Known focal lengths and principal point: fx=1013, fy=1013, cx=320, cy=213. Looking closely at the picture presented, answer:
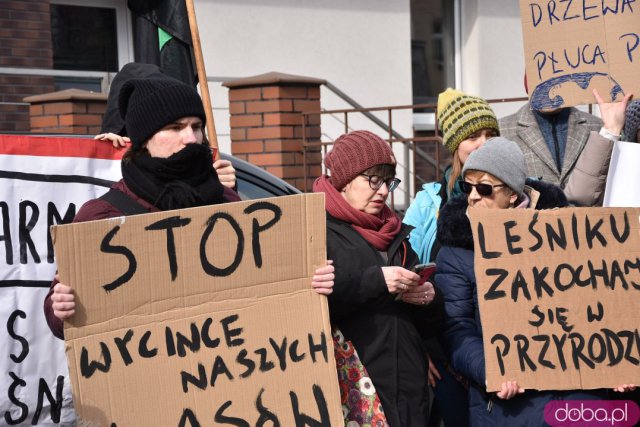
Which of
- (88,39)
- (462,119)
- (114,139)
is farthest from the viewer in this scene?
(88,39)

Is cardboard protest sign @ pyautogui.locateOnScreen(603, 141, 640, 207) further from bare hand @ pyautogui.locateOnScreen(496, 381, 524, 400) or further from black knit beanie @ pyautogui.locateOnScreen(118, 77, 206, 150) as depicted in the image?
black knit beanie @ pyautogui.locateOnScreen(118, 77, 206, 150)

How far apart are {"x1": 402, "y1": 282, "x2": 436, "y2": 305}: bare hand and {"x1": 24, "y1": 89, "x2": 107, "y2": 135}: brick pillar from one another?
584 centimetres

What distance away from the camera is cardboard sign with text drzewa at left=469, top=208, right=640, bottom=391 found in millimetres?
3301

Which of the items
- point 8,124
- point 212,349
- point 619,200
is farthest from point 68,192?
point 8,124

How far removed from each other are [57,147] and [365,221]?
3.99 feet

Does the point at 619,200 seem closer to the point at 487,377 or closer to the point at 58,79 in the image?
the point at 487,377

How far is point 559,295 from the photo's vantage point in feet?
11.0

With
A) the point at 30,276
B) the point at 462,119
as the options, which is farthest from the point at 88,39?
the point at 30,276

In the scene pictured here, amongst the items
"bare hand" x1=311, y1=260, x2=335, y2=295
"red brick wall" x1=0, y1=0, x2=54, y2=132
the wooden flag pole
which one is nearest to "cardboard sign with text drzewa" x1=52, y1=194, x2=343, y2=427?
"bare hand" x1=311, y1=260, x2=335, y2=295

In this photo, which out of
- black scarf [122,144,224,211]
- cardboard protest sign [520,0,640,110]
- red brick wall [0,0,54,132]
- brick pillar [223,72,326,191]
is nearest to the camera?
black scarf [122,144,224,211]

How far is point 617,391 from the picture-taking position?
3.39m

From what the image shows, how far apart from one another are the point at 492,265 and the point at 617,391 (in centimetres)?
61

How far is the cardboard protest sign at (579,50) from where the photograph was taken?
3963 millimetres

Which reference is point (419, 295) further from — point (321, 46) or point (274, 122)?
point (321, 46)
